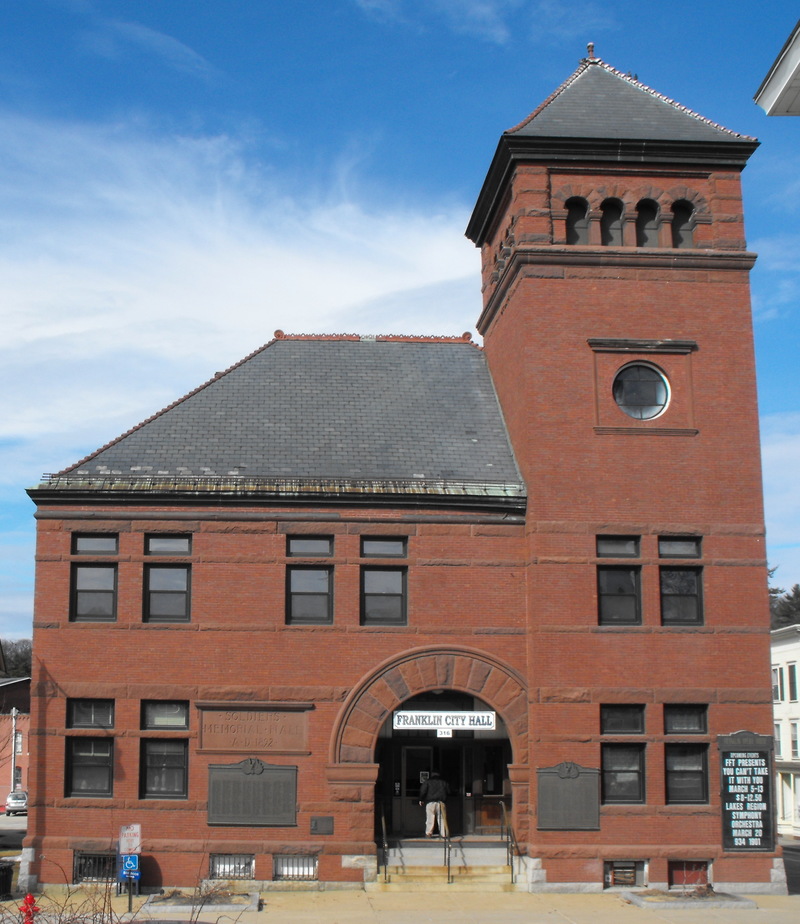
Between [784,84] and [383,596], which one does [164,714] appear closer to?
[383,596]

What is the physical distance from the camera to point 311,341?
29.9 metres

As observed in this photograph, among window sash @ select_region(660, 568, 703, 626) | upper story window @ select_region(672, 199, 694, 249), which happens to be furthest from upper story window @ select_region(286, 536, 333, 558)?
upper story window @ select_region(672, 199, 694, 249)

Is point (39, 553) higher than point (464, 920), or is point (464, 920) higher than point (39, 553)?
point (39, 553)

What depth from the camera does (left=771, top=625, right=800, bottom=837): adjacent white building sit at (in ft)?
170

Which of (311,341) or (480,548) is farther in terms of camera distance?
(311,341)

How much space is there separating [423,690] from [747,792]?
23.2ft

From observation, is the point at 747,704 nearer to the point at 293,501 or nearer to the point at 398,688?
the point at 398,688

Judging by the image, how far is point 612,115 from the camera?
2697 cm

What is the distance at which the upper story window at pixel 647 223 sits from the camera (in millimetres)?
26156

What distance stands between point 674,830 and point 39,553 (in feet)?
48.3

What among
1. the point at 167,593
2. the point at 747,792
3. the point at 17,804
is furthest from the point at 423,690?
the point at 17,804

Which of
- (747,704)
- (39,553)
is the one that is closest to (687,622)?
(747,704)

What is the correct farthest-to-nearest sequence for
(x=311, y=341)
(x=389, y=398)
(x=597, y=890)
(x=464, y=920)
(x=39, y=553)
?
(x=311, y=341)
(x=389, y=398)
(x=39, y=553)
(x=597, y=890)
(x=464, y=920)

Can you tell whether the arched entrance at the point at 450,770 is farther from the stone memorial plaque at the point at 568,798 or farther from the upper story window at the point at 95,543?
the upper story window at the point at 95,543
